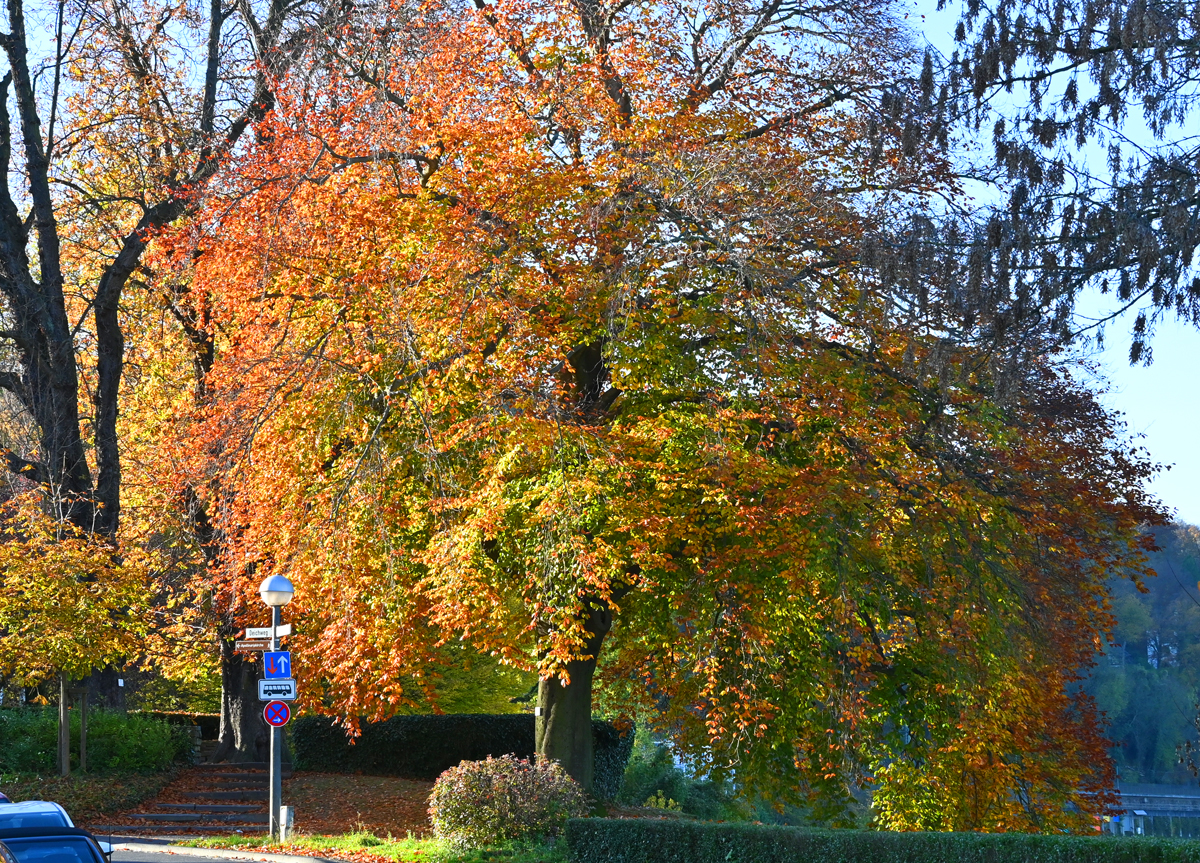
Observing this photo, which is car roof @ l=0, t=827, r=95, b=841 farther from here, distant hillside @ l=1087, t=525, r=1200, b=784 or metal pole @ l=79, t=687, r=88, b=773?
distant hillside @ l=1087, t=525, r=1200, b=784

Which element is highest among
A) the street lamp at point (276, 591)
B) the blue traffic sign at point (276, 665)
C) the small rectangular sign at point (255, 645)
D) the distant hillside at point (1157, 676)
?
the street lamp at point (276, 591)

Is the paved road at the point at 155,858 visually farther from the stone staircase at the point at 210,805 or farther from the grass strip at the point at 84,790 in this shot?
the grass strip at the point at 84,790

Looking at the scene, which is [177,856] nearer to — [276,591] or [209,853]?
[209,853]

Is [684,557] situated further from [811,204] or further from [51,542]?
[51,542]

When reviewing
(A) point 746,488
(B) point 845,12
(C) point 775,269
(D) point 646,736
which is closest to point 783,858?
(A) point 746,488

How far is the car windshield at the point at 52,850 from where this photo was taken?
10.6 meters

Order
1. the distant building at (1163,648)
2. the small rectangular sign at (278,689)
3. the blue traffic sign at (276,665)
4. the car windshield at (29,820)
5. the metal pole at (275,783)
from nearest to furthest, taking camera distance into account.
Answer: the car windshield at (29,820) → the small rectangular sign at (278,689) → the blue traffic sign at (276,665) → the metal pole at (275,783) → the distant building at (1163,648)

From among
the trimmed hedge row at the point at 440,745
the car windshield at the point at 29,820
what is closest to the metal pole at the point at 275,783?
the car windshield at the point at 29,820

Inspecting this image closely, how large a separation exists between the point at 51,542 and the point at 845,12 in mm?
18061

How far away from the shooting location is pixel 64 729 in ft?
75.9

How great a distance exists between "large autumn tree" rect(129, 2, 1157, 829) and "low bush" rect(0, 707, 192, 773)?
6.99m

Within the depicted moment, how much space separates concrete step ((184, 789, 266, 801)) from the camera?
24.7 meters

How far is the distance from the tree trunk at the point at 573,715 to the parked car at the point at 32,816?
30.5 ft

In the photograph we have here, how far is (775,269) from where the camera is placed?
16.1m
